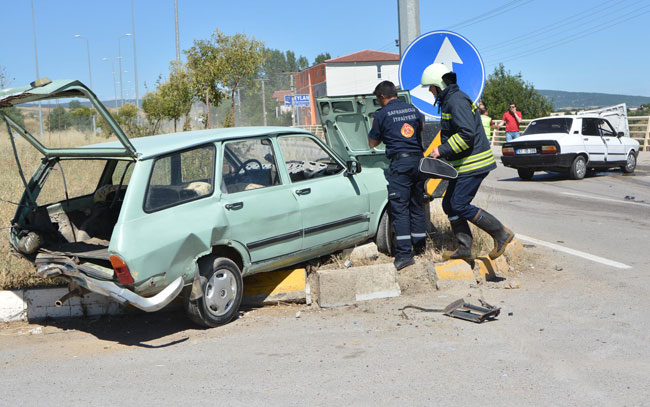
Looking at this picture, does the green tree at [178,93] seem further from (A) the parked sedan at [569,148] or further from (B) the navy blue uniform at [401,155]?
(B) the navy blue uniform at [401,155]

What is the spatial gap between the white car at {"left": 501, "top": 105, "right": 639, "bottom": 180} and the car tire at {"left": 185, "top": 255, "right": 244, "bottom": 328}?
43.3 ft

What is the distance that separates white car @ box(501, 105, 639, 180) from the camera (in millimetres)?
17484

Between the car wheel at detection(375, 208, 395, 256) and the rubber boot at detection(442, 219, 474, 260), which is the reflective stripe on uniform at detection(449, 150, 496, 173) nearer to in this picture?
the rubber boot at detection(442, 219, 474, 260)

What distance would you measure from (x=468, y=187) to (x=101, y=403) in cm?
393

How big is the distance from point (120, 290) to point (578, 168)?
15.0 m

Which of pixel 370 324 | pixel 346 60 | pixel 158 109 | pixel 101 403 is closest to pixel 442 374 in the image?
pixel 370 324

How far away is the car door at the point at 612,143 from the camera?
61.0 feet

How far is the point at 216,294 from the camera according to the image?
579cm

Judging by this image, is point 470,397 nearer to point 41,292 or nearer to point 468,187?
point 468,187

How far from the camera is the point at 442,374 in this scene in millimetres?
4492

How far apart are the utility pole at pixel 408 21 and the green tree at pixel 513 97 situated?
58.5m

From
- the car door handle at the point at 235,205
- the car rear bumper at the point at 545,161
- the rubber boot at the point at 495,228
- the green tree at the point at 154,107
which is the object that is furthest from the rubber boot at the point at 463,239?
the green tree at the point at 154,107

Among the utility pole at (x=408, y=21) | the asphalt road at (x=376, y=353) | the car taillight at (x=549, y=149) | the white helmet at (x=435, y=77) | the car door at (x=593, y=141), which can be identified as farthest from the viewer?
the car door at (x=593, y=141)

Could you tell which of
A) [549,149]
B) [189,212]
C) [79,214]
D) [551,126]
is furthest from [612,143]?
[189,212]
